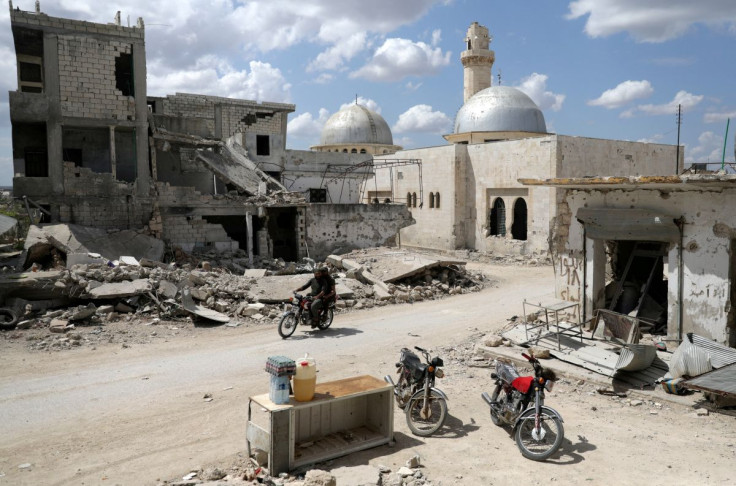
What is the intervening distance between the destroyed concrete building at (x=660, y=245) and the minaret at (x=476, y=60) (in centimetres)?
3088

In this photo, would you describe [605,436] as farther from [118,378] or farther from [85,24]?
[85,24]

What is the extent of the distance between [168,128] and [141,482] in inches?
861

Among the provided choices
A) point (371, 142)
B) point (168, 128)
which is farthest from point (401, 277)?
point (371, 142)

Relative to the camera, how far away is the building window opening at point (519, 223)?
2765cm

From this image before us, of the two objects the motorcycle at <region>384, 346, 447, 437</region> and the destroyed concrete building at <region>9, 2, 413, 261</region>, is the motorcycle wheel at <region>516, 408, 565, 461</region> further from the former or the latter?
the destroyed concrete building at <region>9, 2, 413, 261</region>

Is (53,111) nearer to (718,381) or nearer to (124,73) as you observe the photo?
(124,73)

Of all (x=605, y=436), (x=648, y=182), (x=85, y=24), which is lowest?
(x=605, y=436)

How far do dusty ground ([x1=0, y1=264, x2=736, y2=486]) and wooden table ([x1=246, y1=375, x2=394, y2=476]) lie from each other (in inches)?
10.1

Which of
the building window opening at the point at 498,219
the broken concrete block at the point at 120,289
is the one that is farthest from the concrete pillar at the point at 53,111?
the building window opening at the point at 498,219

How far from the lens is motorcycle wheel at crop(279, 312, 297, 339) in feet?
36.9

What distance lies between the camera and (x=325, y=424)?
6.40 metres

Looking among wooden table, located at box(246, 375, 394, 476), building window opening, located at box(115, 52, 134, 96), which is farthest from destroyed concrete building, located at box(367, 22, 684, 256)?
wooden table, located at box(246, 375, 394, 476)

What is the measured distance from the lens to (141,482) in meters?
5.46

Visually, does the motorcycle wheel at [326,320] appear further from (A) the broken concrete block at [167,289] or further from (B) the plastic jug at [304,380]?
(B) the plastic jug at [304,380]
